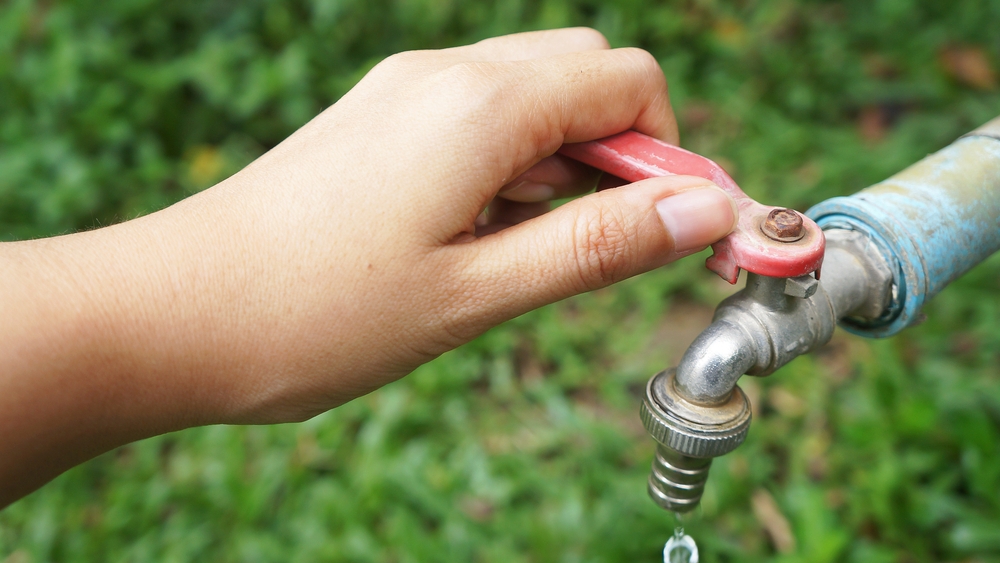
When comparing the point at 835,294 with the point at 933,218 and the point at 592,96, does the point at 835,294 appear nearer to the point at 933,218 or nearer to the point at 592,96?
the point at 933,218

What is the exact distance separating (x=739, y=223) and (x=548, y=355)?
141cm

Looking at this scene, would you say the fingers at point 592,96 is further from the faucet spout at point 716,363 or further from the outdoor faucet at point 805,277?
the faucet spout at point 716,363

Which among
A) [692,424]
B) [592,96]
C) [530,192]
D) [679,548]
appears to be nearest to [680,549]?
[679,548]

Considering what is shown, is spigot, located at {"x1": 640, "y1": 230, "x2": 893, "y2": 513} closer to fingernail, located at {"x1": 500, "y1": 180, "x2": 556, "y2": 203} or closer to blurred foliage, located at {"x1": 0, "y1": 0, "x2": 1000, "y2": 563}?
fingernail, located at {"x1": 500, "y1": 180, "x2": 556, "y2": 203}

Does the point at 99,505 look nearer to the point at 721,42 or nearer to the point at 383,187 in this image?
the point at 383,187

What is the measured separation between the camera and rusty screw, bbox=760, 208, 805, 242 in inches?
39.2

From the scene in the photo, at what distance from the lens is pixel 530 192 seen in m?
1.49

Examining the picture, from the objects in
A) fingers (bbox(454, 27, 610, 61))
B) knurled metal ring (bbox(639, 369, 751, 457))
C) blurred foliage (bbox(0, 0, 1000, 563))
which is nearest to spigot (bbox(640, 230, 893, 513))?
knurled metal ring (bbox(639, 369, 751, 457))

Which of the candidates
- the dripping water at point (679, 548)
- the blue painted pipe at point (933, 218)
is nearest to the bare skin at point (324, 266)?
the blue painted pipe at point (933, 218)

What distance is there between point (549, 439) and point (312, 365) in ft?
3.85

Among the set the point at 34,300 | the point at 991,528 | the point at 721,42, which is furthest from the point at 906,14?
the point at 34,300

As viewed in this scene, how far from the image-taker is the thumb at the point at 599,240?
105 cm

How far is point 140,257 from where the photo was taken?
114 cm

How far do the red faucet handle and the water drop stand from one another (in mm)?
548
